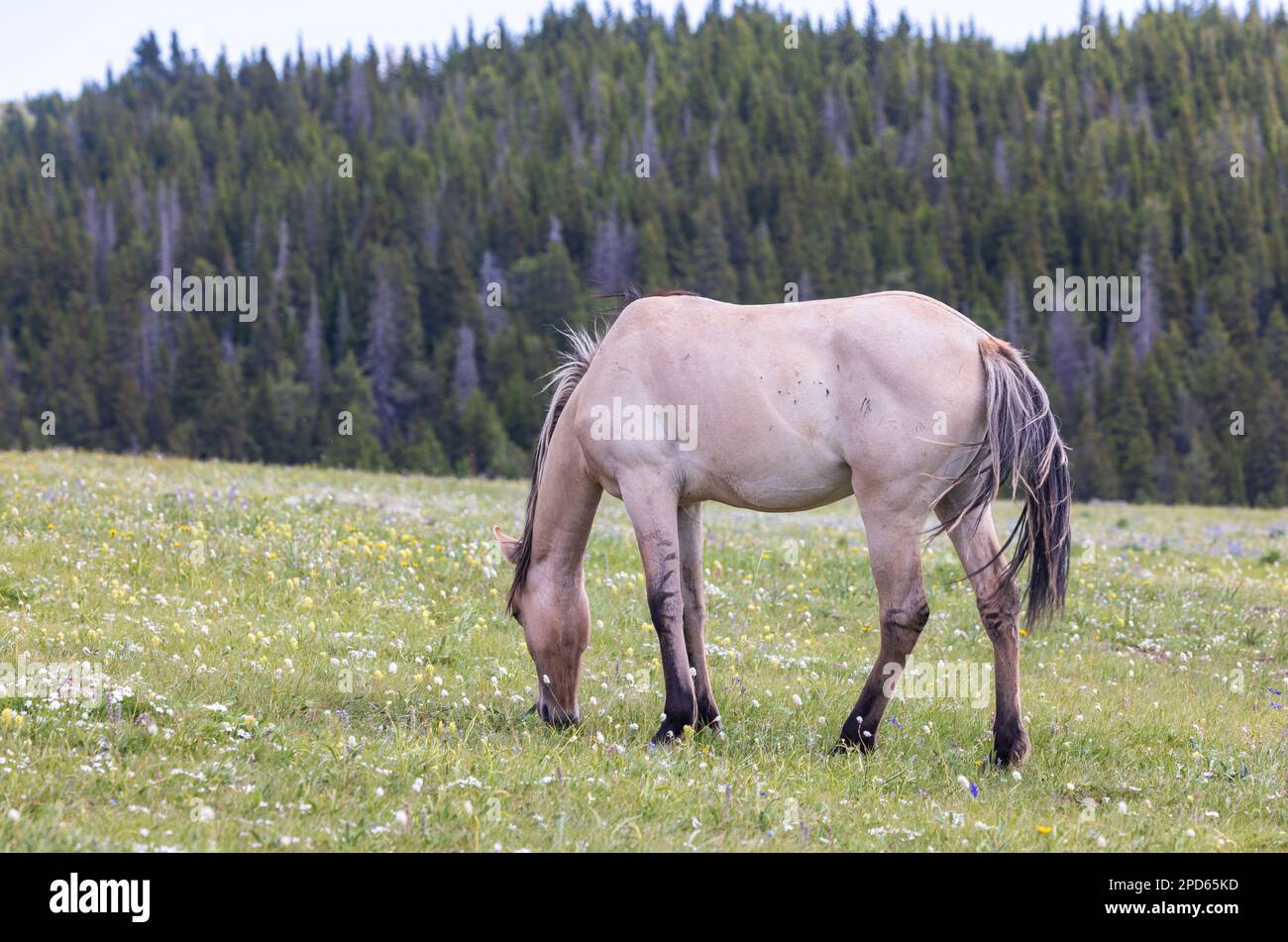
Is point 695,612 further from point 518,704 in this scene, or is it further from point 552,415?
point 552,415

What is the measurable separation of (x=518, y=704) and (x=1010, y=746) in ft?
11.3

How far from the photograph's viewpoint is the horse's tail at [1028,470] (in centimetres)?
766

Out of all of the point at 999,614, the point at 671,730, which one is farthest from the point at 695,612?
the point at 999,614

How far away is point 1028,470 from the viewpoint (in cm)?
780

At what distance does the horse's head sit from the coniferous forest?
273 feet

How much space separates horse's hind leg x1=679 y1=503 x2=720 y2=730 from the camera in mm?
8422

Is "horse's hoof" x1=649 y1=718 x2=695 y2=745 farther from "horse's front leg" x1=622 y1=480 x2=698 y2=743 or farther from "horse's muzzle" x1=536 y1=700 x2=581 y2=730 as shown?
"horse's muzzle" x1=536 y1=700 x2=581 y2=730

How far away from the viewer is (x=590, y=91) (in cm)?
19950

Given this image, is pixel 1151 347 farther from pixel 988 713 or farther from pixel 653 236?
pixel 988 713

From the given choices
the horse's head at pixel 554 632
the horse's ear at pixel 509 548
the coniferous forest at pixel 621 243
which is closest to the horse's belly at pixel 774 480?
the horse's head at pixel 554 632

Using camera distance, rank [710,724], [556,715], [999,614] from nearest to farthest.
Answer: [999,614]
[556,715]
[710,724]

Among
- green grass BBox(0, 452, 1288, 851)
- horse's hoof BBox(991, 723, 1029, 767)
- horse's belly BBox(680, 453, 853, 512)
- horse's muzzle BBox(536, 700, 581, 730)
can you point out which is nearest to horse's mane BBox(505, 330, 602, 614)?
horse's muzzle BBox(536, 700, 581, 730)
